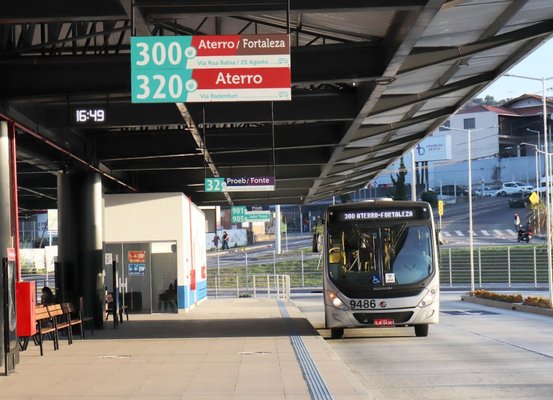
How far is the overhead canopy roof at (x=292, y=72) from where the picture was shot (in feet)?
44.1

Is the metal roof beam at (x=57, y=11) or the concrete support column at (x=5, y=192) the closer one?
the metal roof beam at (x=57, y=11)

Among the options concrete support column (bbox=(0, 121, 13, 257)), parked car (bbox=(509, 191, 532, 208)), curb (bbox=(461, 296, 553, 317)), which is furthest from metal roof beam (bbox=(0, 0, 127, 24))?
parked car (bbox=(509, 191, 532, 208))

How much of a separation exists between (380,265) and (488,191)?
95.5 m

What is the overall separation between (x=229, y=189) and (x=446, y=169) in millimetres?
92192

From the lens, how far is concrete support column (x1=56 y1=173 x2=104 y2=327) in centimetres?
2625

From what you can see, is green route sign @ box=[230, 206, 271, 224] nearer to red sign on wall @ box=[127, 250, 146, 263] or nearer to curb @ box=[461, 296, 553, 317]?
curb @ box=[461, 296, 553, 317]

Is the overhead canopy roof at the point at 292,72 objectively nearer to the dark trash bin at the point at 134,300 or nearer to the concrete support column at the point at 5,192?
the concrete support column at the point at 5,192

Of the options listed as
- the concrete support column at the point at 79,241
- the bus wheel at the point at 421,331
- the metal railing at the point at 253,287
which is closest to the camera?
the bus wheel at the point at 421,331

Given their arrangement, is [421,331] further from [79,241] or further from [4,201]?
[4,201]

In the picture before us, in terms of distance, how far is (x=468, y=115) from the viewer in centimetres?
11881

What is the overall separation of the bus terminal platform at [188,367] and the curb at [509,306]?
10.2 meters

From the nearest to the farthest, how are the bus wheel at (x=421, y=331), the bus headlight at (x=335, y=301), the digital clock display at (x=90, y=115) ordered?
the digital clock display at (x=90, y=115), the bus headlight at (x=335, y=301), the bus wheel at (x=421, y=331)

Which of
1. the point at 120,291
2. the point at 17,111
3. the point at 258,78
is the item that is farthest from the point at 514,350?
the point at 120,291

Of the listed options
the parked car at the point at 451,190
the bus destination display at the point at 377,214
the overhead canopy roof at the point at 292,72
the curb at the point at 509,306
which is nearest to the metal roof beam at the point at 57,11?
the overhead canopy roof at the point at 292,72
